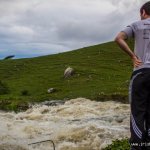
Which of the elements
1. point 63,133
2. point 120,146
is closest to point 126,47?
point 120,146

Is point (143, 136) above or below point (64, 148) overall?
above

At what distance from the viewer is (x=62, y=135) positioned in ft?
75.4

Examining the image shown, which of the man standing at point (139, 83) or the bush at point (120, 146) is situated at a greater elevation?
the man standing at point (139, 83)

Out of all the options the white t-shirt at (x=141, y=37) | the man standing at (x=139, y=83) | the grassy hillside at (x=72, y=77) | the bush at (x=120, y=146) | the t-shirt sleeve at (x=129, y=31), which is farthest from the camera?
the grassy hillside at (x=72, y=77)

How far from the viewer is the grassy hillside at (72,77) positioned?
176 ft

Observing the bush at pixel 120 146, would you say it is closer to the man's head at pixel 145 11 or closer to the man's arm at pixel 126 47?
the man's arm at pixel 126 47

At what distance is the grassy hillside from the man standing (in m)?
34.1

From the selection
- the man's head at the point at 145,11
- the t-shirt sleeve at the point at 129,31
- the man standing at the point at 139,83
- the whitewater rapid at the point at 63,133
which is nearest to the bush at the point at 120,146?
the whitewater rapid at the point at 63,133

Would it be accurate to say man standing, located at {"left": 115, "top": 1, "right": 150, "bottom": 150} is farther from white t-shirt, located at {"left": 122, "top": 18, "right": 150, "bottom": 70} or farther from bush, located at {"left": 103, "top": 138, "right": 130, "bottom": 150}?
bush, located at {"left": 103, "top": 138, "right": 130, "bottom": 150}

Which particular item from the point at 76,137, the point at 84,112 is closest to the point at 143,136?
the point at 76,137

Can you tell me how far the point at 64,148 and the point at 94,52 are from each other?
82.8m

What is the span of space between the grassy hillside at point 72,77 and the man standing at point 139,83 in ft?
112

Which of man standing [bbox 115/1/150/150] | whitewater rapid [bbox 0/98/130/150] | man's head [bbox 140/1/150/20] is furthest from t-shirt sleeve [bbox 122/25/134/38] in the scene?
whitewater rapid [bbox 0/98/130/150]

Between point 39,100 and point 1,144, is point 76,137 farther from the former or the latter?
point 39,100
